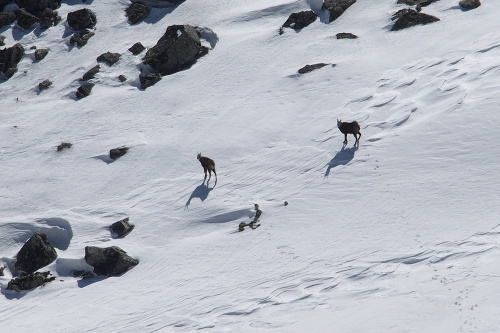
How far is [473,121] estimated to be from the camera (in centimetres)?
2098

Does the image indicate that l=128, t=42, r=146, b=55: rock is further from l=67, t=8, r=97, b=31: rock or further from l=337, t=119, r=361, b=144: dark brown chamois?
l=337, t=119, r=361, b=144: dark brown chamois

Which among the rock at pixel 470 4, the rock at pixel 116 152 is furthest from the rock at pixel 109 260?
the rock at pixel 470 4

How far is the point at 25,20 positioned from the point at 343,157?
2119cm

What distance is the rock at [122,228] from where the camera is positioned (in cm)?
2020

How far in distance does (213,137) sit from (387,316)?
39.1 feet

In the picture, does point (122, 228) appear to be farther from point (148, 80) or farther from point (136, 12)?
point (136, 12)

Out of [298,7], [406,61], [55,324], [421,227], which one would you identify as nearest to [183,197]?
[55,324]

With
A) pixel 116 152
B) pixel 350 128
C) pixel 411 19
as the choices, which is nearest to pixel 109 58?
pixel 116 152

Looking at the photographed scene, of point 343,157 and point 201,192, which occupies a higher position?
point 343,157

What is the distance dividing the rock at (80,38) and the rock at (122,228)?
1522 centimetres

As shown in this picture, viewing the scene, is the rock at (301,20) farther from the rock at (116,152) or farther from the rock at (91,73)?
the rock at (116,152)

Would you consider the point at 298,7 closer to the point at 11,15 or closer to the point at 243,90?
the point at 243,90

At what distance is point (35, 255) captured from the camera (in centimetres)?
1986

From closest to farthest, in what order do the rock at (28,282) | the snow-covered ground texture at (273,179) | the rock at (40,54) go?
the snow-covered ground texture at (273,179) < the rock at (28,282) < the rock at (40,54)
